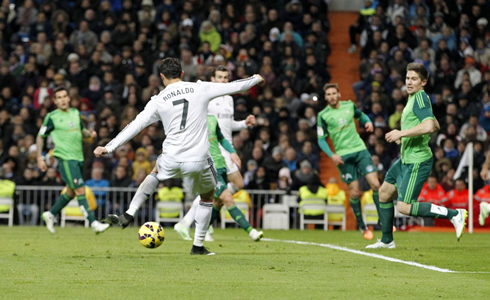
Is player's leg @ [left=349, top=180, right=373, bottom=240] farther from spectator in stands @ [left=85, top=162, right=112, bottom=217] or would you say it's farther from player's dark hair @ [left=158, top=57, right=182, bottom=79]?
spectator in stands @ [left=85, top=162, right=112, bottom=217]

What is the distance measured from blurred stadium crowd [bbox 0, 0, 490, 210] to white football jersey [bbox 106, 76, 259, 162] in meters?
10.8

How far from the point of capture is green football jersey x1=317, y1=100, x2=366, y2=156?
47.6 feet

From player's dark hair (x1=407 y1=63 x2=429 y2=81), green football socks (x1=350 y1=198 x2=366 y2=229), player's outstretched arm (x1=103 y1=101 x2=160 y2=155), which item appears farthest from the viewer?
green football socks (x1=350 y1=198 x2=366 y2=229)

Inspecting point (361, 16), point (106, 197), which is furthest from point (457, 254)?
point (361, 16)

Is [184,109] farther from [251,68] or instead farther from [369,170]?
[251,68]

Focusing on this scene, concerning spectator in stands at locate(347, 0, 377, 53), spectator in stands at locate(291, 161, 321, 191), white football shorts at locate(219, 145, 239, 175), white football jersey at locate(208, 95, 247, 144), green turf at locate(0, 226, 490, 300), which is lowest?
green turf at locate(0, 226, 490, 300)

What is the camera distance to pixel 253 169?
21562 millimetres

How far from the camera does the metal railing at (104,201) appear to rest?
2103cm

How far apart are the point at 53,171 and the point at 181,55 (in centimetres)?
546

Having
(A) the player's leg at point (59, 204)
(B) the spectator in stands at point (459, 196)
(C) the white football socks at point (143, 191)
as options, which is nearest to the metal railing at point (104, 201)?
(B) the spectator in stands at point (459, 196)

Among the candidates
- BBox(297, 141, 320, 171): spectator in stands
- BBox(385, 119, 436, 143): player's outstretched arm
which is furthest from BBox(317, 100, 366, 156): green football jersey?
BBox(297, 141, 320, 171): spectator in stands

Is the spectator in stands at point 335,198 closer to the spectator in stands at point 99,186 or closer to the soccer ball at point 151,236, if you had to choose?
the spectator in stands at point 99,186

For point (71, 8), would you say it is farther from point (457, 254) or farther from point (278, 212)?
point (457, 254)

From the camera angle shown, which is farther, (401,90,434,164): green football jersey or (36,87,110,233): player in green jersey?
(36,87,110,233): player in green jersey
